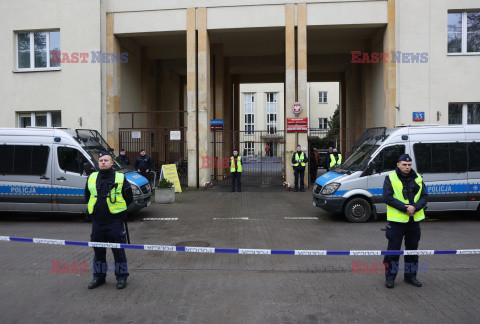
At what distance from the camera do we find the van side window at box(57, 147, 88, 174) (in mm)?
9430

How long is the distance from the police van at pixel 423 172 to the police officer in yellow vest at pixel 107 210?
5.71 metres

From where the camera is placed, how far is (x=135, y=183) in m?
9.52

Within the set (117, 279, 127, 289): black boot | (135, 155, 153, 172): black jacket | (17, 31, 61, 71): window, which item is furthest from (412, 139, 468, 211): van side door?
(17, 31, 61, 71): window

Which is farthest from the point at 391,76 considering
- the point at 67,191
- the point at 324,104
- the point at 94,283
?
the point at 324,104

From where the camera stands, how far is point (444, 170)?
9305mm

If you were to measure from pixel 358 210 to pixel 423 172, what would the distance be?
189 cm

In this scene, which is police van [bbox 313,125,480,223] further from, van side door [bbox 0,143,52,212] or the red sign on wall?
van side door [bbox 0,143,52,212]

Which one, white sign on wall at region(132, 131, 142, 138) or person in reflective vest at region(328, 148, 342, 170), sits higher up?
white sign on wall at region(132, 131, 142, 138)

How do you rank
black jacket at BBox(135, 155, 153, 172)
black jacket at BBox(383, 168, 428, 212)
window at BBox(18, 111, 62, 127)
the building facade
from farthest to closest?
window at BBox(18, 111, 62, 127) → the building facade → black jacket at BBox(135, 155, 153, 172) → black jacket at BBox(383, 168, 428, 212)

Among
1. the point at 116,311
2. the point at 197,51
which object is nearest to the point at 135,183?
the point at 116,311

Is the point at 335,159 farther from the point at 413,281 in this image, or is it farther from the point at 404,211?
the point at 404,211

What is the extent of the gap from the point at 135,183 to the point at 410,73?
38.3ft

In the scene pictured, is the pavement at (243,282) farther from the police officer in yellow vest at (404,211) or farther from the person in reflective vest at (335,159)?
the person in reflective vest at (335,159)

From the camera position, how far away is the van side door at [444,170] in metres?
9.20
